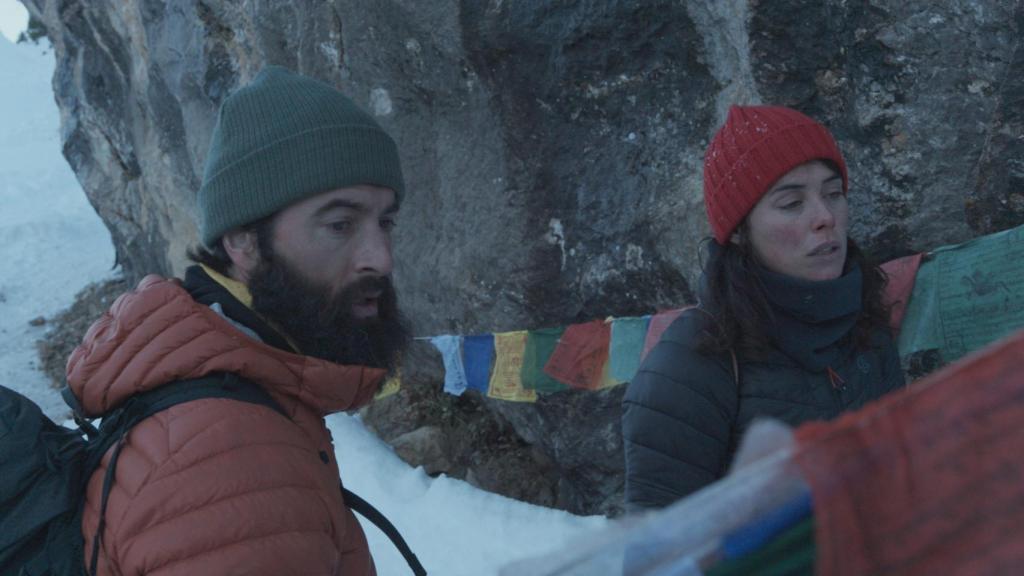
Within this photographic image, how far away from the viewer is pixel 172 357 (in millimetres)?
1641

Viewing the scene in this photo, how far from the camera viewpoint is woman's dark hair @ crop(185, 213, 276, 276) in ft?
6.99

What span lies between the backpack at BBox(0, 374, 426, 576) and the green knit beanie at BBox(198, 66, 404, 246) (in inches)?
23.9

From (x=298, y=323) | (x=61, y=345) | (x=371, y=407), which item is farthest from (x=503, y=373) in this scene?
(x=61, y=345)

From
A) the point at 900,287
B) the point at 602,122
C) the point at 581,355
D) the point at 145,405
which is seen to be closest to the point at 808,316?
the point at 900,287

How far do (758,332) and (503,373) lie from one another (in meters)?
2.83

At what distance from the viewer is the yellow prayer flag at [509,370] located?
4.77 meters

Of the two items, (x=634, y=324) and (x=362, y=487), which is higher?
(x=634, y=324)

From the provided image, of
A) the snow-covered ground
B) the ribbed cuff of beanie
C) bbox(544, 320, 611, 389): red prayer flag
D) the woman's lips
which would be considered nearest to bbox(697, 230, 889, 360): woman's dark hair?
the woman's lips

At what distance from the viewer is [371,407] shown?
6.70m

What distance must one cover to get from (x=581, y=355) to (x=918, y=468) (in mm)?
3769

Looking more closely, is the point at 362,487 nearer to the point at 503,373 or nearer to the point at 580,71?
the point at 503,373

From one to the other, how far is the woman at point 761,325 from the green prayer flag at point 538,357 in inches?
93.7

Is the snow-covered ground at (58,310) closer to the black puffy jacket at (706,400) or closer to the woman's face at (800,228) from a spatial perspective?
the black puffy jacket at (706,400)

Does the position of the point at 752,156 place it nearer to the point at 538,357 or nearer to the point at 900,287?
the point at 900,287
